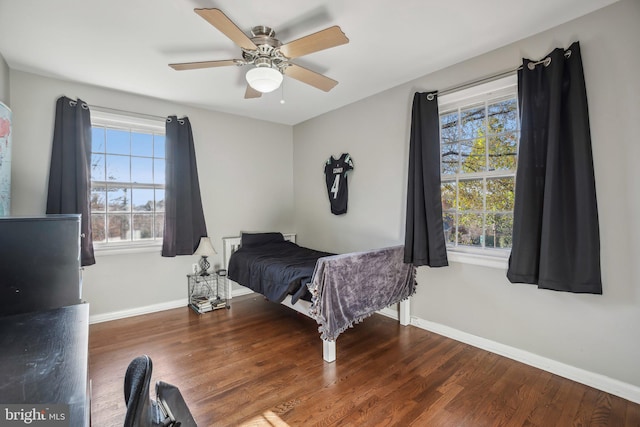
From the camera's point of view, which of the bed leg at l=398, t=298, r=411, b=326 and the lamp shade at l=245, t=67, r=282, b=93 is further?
the bed leg at l=398, t=298, r=411, b=326

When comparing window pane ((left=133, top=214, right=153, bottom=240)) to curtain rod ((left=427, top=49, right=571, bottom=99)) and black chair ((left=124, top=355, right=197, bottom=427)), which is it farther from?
curtain rod ((left=427, top=49, right=571, bottom=99))

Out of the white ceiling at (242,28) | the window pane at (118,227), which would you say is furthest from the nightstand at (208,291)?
the white ceiling at (242,28)

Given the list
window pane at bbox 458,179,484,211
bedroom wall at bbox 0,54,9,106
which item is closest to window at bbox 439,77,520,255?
window pane at bbox 458,179,484,211

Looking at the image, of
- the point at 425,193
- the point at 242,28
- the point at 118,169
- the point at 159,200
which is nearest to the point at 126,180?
the point at 118,169

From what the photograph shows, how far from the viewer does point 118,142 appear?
3.32 metres

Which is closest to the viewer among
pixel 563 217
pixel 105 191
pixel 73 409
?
pixel 73 409

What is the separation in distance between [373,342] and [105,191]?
10.5 feet

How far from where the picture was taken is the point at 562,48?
6.84 feet

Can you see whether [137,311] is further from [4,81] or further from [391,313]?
[391,313]

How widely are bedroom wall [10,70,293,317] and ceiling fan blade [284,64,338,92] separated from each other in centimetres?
196

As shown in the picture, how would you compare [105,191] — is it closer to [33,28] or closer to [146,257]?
[146,257]

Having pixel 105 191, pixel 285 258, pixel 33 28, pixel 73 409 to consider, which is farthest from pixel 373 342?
pixel 33 28

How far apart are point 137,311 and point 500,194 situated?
3.88 metres

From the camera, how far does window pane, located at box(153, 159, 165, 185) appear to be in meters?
3.54
